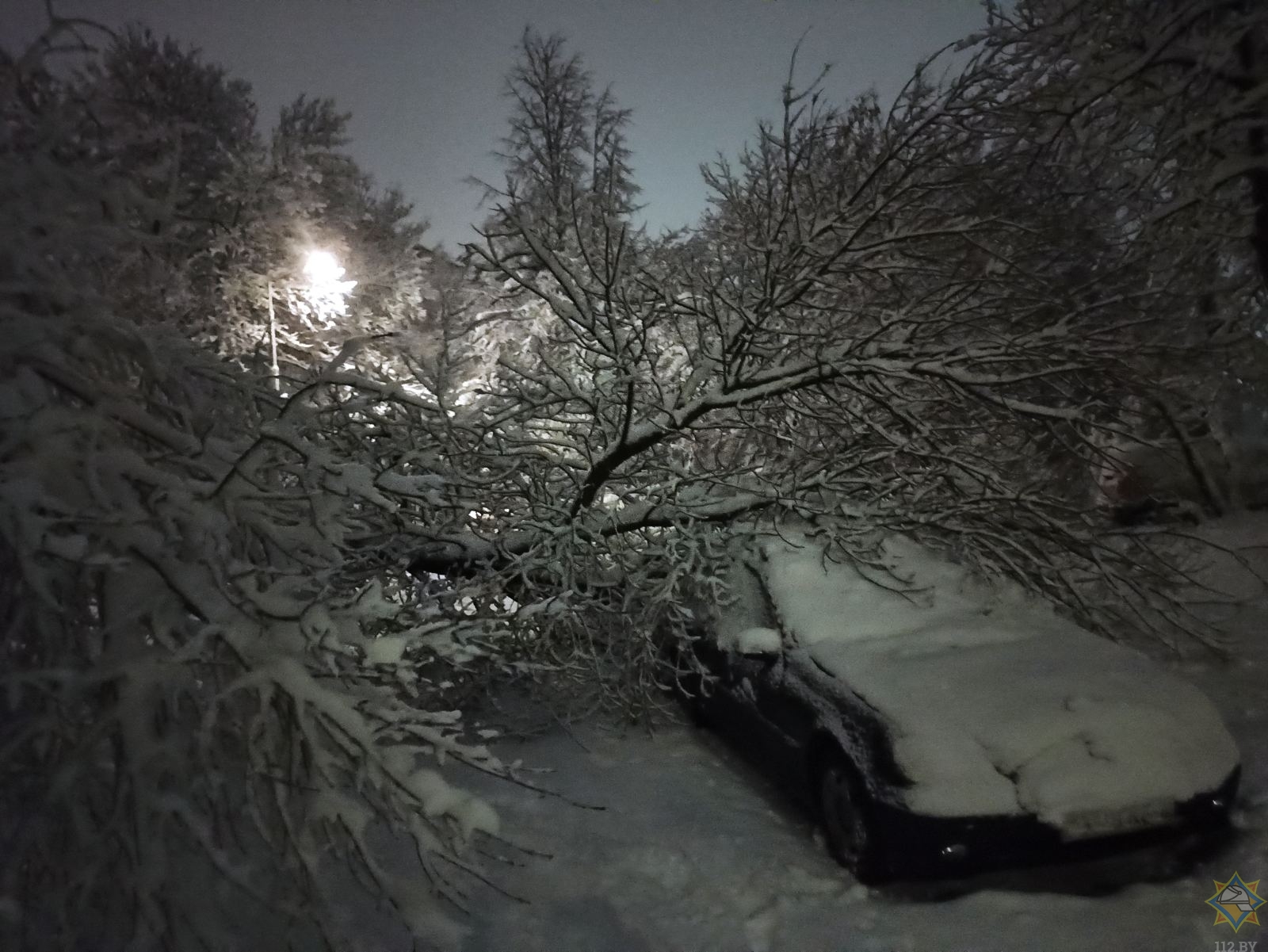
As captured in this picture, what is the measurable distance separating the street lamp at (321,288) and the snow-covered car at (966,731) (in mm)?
8056

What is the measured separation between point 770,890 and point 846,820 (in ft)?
1.83

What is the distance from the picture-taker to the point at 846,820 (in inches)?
150

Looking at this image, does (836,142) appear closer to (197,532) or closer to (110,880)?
(197,532)

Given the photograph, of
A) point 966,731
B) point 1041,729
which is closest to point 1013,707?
point 1041,729

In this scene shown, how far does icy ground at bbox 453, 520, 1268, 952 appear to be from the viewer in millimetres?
3145

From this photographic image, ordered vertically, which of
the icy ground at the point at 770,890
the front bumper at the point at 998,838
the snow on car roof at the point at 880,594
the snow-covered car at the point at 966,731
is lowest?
the icy ground at the point at 770,890

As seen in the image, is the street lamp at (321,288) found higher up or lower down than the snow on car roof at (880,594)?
higher up

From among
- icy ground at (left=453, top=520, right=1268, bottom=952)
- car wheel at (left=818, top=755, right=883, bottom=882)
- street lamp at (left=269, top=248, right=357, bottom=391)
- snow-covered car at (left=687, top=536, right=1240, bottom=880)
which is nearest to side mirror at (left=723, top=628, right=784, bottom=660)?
snow-covered car at (left=687, top=536, right=1240, bottom=880)

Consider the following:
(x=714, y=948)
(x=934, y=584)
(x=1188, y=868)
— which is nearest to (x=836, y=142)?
(x=934, y=584)

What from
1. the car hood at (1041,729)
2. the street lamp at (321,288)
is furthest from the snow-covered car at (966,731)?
the street lamp at (321,288)

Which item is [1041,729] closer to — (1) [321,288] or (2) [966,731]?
(2) [966,731]

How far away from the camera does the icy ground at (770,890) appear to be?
10.3 feet

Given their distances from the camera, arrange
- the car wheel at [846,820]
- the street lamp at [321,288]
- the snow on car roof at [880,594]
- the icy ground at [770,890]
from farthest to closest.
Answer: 1. the street lamp at [321,288]
2. the snow on car roof at [880,594]
3. the car wheel at [846,820]
4. the icy ground at [770,890]

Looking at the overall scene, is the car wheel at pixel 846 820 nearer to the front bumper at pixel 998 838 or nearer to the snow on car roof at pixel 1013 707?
the front bumper at pixel 998 838
